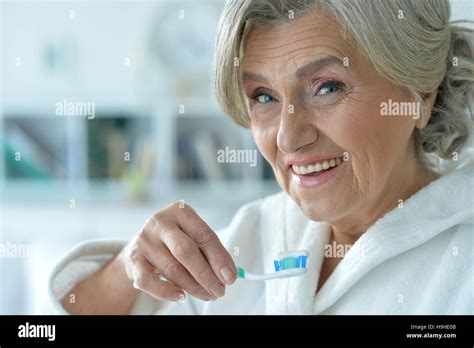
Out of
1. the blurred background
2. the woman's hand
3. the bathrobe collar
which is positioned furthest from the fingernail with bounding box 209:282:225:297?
the blurred background

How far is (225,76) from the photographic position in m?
0.81

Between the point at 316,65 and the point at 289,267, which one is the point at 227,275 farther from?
the point at 316,65

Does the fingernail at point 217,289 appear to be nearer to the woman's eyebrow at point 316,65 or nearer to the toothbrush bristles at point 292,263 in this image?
the toothbrush bristles at point 292,263

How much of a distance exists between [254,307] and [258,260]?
0.24 ft

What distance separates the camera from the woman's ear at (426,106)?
81cm

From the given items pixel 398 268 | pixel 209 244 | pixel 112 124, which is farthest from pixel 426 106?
pixel 112 124

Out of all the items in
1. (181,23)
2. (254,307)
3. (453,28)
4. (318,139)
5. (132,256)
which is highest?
(181,23)

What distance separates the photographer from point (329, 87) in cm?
77

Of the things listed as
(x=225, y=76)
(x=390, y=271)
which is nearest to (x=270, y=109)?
(x=225, y=76)

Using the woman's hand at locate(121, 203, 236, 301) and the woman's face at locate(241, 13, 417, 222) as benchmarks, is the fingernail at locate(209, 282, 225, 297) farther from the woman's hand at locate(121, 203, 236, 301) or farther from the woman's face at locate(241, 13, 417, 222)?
the woman's face at locate(241, 13, 417, 222)

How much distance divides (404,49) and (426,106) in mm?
105

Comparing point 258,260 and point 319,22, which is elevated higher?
point 319,22

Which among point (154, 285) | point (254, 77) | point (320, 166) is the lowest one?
point (154, 285)

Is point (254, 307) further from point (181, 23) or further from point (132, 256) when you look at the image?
point (181, 23)
